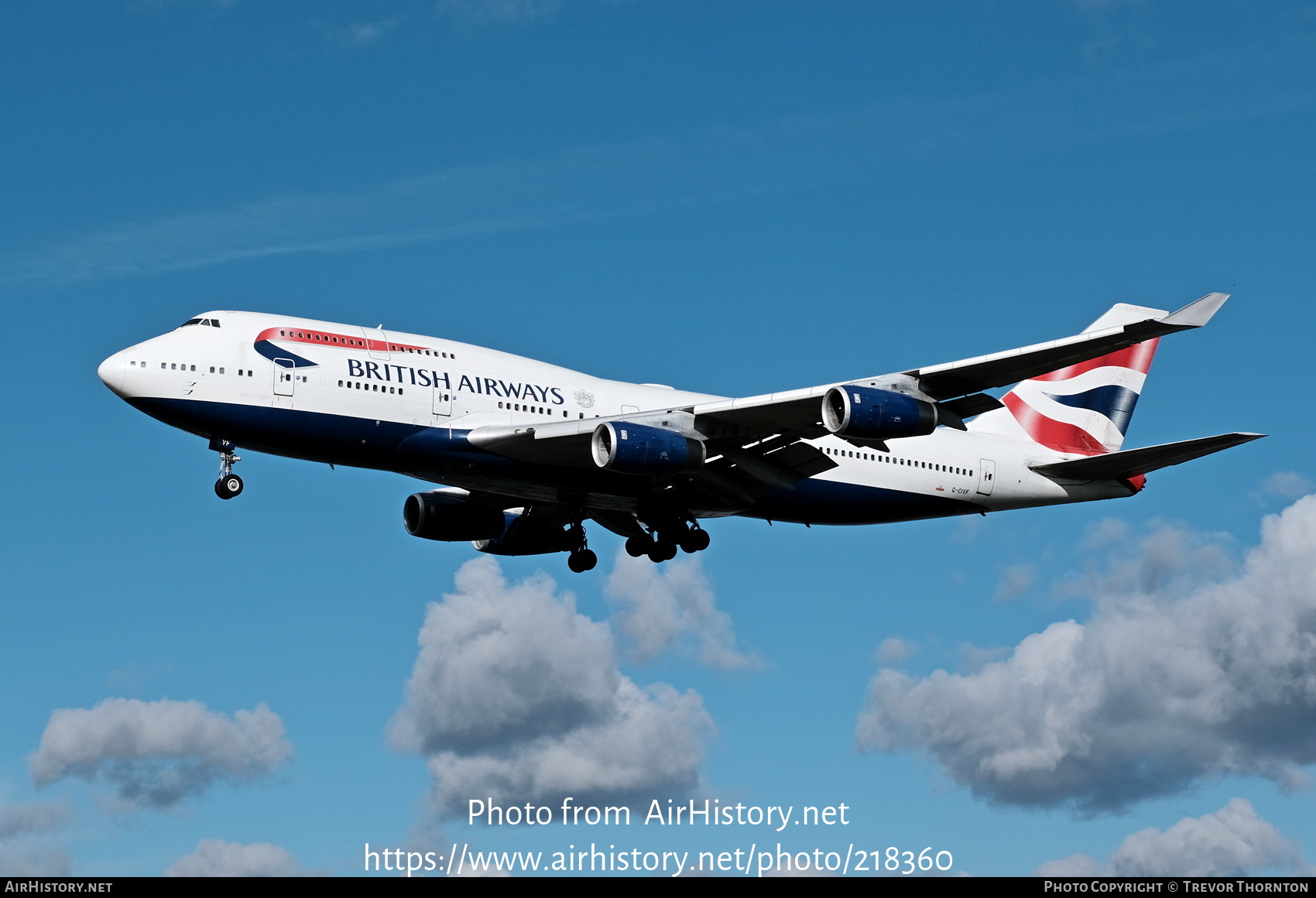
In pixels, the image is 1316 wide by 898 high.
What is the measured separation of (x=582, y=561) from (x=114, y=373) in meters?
14.4

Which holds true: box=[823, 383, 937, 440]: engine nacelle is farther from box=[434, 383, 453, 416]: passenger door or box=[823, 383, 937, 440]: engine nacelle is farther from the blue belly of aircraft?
box=[434, 383, 453, 416]: passenger door

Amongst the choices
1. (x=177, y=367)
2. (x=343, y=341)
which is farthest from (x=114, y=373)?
(x=343, y=341)

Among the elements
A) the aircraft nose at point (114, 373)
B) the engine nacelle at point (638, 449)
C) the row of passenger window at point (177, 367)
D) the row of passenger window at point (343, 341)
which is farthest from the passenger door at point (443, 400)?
the aircraft nose at point (114, 373)

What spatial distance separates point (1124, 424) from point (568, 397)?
789 inches

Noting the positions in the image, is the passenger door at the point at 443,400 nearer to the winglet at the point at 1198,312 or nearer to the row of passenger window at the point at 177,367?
the row of passenger window at the point at 177,367

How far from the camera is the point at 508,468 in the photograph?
37.9 meters

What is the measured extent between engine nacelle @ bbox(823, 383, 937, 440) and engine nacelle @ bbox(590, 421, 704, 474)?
13.4ft

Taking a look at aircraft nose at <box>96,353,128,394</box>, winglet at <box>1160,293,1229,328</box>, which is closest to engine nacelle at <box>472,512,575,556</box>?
aircraft nose at <box>96,353,128,394</box>

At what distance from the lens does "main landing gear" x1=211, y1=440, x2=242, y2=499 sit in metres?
36.5

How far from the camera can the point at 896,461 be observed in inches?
1730

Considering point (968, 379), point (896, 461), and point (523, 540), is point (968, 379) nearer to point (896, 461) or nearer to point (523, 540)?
point (896, 461)
